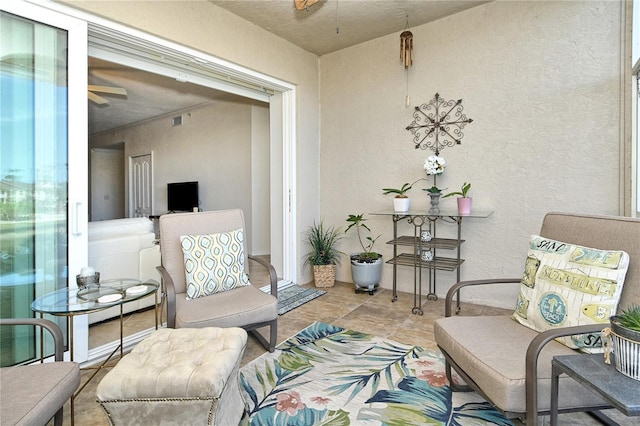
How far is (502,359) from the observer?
1436mm

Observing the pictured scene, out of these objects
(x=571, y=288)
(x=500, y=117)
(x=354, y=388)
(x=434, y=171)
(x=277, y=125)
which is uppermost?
(x=277, y=125)

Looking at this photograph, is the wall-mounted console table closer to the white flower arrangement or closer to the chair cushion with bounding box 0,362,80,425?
the white flower arrangement

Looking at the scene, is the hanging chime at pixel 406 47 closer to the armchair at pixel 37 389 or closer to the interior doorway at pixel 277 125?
the interior doorway at pixel 277 125

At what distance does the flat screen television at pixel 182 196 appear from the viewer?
20.4 feet

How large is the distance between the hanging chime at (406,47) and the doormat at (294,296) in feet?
8.90

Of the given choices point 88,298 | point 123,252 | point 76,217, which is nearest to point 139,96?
point 123,252

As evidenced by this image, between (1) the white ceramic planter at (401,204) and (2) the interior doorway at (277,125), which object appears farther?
(1) the white ceramic planter at (401,204)

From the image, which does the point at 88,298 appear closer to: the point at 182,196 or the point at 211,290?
the point at 211,290

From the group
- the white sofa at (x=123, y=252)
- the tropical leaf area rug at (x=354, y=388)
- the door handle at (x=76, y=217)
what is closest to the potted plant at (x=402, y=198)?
the tropical leaf area rug at (x=354, y=388)

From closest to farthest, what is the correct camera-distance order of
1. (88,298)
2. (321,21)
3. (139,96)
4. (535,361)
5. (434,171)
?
1. (535,361)
2. (88,298)
3. (434,171)
4. (321,21)
5. (139,96)

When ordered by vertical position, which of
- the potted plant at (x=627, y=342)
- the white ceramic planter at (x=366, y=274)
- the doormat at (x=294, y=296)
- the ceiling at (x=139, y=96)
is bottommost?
the doormat at (x=294, y=296)

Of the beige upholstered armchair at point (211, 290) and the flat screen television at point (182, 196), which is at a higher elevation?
the flat screen television at point (182, 196)

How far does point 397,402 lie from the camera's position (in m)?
1.81

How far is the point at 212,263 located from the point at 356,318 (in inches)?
56.0
